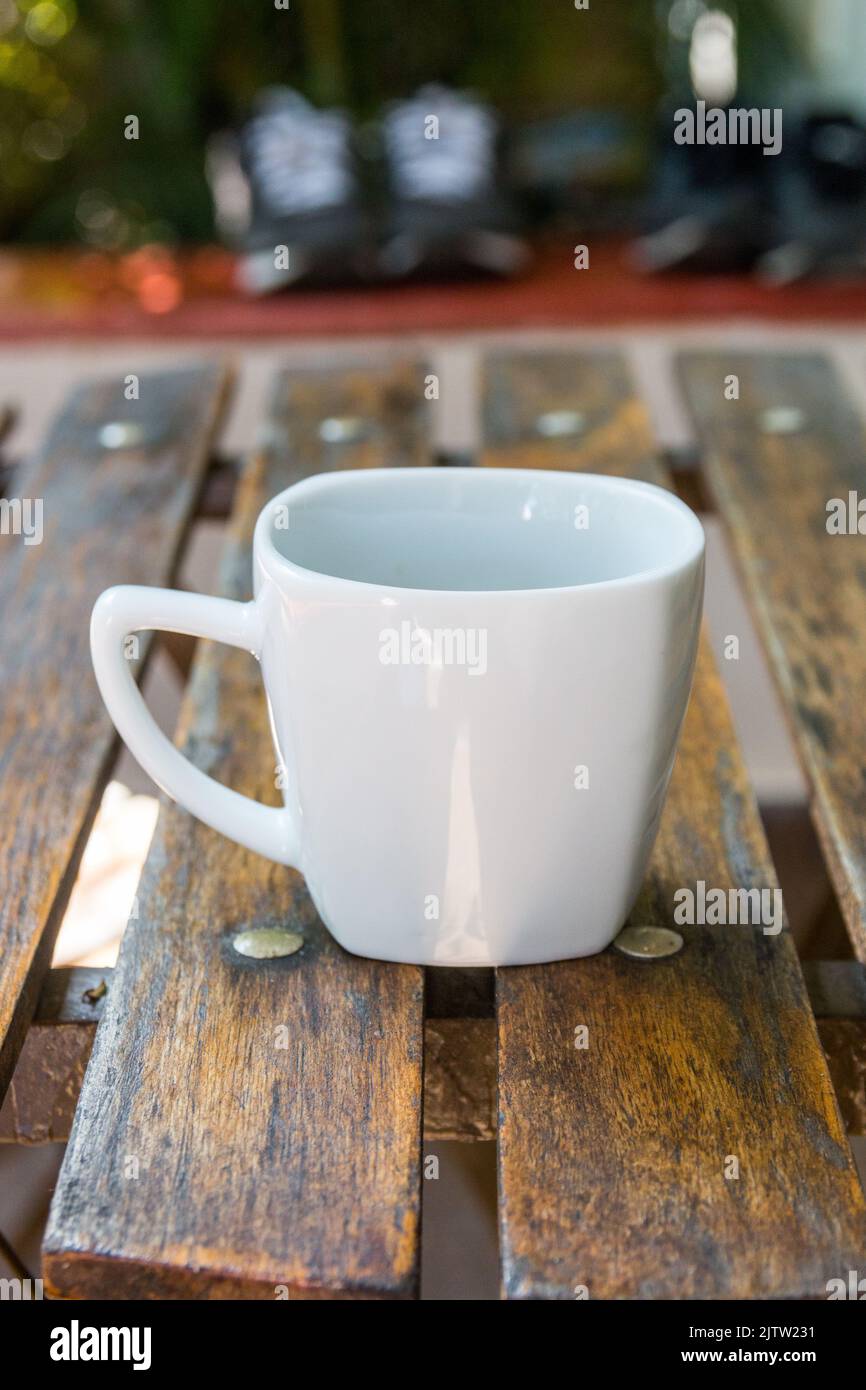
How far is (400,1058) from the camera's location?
0.36 meters

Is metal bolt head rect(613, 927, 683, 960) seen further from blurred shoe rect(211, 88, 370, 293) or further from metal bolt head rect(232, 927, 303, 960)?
blurred shoe rect(211, 88, 370, 293)

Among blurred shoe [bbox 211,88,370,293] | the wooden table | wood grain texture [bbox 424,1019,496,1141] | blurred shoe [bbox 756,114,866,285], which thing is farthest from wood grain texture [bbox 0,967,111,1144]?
blurred shoe [bbox 756,114,866,285]

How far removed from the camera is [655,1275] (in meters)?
0.30

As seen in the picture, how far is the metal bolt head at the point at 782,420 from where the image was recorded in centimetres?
84

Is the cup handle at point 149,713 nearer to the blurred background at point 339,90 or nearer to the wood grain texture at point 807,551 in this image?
the wood grain texture at point 807,551

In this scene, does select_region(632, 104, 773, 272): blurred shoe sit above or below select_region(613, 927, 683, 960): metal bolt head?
below

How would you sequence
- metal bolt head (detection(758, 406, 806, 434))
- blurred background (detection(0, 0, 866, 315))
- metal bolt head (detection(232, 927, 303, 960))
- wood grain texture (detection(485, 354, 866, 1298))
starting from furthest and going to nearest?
1. blurred background (detection(0, 0, 866, 315))
2. metal bolt head (detection(758, 406, 806, 434))
3. metal bolt head (detection(232, 927, 303, 960))
4. wood grain texture (detection(485, 354, 866, 1298))

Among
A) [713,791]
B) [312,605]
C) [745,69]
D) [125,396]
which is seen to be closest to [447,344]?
[125,396]

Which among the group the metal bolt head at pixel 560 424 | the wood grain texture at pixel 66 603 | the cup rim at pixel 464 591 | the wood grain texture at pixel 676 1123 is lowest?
the metal bolt head at pixel 560 424

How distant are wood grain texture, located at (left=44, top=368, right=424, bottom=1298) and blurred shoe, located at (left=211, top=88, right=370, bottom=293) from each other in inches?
66.1

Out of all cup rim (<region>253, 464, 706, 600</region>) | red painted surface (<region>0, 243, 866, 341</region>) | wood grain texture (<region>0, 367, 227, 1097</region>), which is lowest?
red painted surface (<region>0, 243, 866, 341</region>)

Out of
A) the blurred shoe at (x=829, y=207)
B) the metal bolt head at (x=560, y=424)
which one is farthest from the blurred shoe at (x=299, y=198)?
the metal bolt head at (x=560, y=424)

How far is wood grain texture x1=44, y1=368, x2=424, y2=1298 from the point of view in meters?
0.31

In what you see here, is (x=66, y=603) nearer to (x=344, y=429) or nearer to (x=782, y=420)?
(x=344, y=429)
